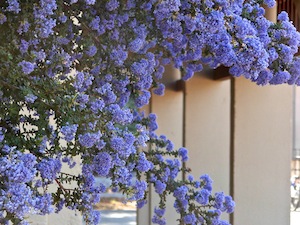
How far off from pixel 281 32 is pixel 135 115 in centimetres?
132

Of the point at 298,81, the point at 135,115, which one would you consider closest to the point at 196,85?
the point at 135,115

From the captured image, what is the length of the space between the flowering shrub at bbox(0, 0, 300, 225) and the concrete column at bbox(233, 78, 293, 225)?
3181 mm

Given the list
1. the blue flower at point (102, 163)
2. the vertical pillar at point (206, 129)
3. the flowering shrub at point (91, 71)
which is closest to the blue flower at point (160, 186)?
the flowering shrub at point (91, 71)

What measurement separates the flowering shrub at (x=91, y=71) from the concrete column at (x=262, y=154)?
3.18 metres

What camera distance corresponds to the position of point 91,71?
12.0 feet

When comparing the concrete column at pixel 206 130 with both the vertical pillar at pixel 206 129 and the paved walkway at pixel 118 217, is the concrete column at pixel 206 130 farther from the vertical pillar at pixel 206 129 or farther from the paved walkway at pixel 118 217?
the paved walkway at pixel 118 217

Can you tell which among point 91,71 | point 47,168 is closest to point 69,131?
point 47,168

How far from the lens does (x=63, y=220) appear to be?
17.6ft

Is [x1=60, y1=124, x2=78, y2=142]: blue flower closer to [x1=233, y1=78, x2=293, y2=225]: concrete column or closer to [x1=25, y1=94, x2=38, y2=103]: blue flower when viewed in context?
[x1=25, y1=94, x2=38, y2=103]: blue flower

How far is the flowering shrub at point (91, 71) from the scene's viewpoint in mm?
2809

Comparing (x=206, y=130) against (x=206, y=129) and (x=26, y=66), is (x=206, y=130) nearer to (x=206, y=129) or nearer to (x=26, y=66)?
(x=206, y=129)

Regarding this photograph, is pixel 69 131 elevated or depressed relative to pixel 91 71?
depressed

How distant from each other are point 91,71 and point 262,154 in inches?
152

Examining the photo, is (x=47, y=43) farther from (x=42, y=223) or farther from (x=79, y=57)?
(x=42, y=223)
